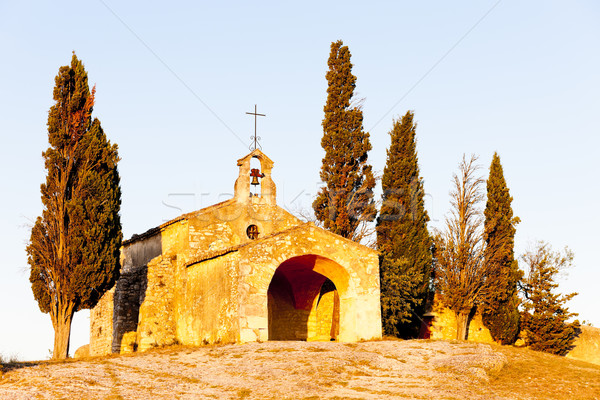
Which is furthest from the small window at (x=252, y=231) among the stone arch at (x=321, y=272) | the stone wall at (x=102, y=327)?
the stone wall at (x=102, y=327)

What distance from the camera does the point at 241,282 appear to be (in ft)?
75.2

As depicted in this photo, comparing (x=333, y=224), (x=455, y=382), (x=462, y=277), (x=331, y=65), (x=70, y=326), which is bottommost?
(x=455, y=382)

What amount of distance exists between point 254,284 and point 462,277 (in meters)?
14.0

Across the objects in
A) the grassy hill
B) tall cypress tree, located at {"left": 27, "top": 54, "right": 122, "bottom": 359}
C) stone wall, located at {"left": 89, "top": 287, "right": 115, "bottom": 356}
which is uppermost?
tall cypress tree, located at {"left": 27, "top": 54, "right": 122, "bottom": 359}

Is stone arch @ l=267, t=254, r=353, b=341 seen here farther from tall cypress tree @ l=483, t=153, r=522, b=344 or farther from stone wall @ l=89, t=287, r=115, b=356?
tall cypress tree @ l=483, t=153, r=522, b=344

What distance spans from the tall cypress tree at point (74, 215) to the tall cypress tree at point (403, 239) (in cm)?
1202

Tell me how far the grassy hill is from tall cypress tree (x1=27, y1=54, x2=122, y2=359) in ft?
10.1

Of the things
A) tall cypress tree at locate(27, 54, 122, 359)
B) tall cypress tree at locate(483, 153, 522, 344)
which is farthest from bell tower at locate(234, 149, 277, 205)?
tall cypress tree at locate(483, 153, 522, 344)

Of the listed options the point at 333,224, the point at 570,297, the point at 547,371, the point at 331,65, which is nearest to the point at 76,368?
the point at 547,371

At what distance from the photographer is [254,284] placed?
2311 centimetres

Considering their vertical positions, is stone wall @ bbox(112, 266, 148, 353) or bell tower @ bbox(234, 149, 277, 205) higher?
bell tower @ bbox(234, 149, 277, 205)

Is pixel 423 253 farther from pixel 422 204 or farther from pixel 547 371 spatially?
pixel 547 371

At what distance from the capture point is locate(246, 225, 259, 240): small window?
28.7m

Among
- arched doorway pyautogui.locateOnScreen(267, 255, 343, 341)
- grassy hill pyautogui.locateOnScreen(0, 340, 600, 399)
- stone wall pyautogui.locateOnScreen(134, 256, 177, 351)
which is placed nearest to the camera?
grassy hill pyautogui.locateOnScreen(0, 340, 600, 399)
